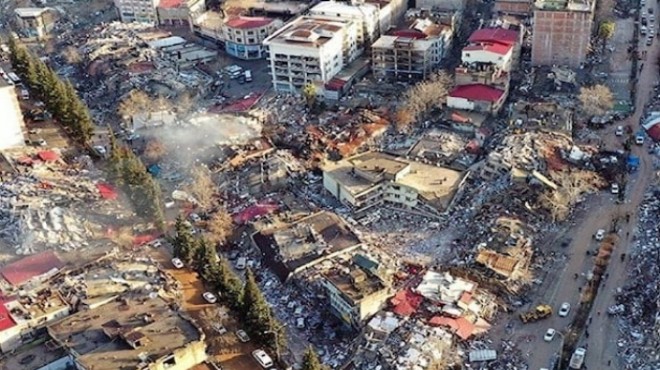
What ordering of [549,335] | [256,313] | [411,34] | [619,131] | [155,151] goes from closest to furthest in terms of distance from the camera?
1. [256,313]
2. [549,335]
3. [619,131]
4. [155,151]
5. [411,34]

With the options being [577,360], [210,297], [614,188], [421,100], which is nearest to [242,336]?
[210,297]

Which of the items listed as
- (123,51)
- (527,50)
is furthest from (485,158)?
(123,51)

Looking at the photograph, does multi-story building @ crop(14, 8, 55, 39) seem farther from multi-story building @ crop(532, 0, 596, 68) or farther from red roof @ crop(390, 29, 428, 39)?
multi-story building @ crop(532, 0, 596, 68)

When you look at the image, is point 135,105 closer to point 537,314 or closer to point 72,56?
point 72,56

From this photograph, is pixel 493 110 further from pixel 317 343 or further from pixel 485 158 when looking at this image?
pixel 317 343

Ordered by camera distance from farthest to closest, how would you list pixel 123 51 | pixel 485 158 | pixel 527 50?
pixel 123 51 → pixel 527 50 → pixel 485 158

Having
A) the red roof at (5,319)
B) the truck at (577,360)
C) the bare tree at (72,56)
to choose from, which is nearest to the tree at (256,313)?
the red roof at (5,319)
